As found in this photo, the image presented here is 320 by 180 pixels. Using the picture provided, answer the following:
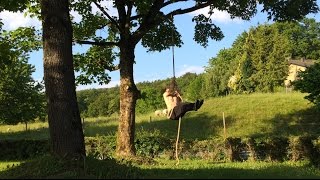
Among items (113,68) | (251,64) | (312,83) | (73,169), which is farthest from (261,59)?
(73,169)

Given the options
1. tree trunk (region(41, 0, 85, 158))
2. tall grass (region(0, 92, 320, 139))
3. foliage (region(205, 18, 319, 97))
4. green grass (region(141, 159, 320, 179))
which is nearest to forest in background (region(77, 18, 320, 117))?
foliage (region(205, 18, 319, 97))

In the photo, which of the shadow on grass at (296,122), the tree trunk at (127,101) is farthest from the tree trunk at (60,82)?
the shadow on grass at (296,122)

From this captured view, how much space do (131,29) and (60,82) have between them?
10.3 metres

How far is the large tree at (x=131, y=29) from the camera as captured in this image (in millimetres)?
17594

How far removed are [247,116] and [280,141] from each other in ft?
65.6

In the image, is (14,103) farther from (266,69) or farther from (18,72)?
(266,69)

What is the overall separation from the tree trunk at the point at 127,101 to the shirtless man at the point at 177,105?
8.08ft

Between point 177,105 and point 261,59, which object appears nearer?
point 177,105

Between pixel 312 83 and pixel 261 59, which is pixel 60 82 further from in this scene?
pixel 261 59

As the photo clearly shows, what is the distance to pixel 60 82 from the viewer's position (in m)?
8.88

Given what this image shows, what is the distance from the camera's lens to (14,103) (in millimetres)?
35156

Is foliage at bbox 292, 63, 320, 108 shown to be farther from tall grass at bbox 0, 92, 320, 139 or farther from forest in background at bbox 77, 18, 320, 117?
forest in background at bbox 77, 18, 320, 117

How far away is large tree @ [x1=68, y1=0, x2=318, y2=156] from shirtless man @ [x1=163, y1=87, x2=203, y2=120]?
2673 millimetres

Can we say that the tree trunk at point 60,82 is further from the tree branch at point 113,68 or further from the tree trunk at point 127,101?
the tree branch at point 113,68
